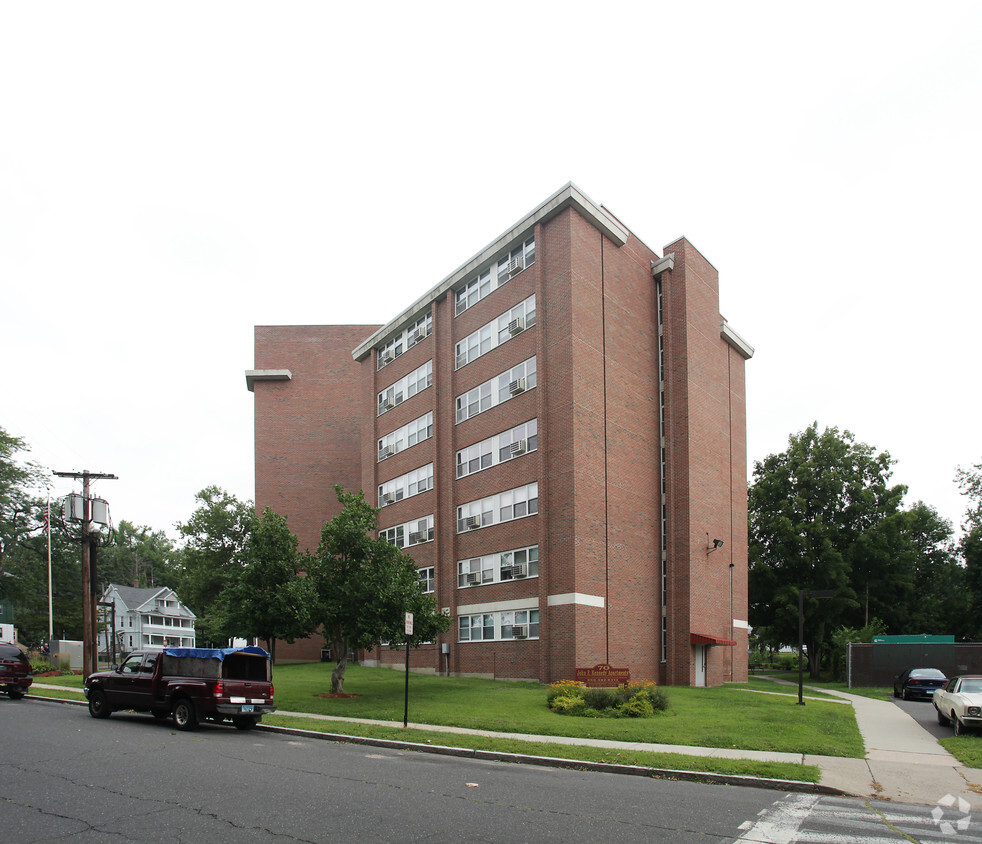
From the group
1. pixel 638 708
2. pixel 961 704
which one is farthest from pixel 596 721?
pixel 961 704

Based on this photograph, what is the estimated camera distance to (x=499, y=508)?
35062mm

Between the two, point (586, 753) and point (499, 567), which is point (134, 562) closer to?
point (499, 567)

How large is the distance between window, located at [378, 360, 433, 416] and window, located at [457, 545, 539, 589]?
9.60 meters

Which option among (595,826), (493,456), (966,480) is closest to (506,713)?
(595,826)

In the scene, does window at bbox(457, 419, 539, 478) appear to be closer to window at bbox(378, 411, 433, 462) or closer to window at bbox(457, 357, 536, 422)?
window at bbox(457, 357, 536, 422)

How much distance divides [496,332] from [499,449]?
516 centimetres

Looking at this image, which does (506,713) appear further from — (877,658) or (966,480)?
(966,480)

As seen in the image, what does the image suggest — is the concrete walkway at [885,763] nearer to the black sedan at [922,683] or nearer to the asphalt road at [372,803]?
the asphalt road at [372,803]

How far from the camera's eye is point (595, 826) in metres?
8.95

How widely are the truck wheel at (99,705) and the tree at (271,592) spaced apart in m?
5.30

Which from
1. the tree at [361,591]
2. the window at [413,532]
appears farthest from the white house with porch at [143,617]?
the tree at [361,591]

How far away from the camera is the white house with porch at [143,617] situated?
281ft

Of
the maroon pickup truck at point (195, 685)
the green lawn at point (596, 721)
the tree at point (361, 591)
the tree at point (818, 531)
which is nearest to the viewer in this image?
the green lawn at point (596, 721)

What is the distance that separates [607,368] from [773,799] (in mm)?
24180
